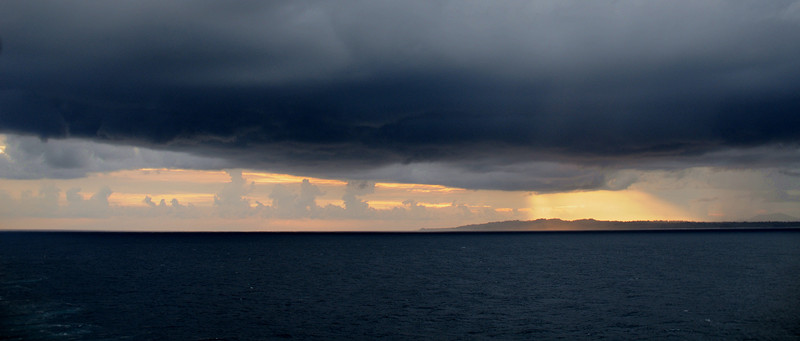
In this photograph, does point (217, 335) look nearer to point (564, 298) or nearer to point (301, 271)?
point (564, 298)

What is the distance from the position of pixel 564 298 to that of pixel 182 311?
198ft

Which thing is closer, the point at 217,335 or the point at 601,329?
the point at 217,335

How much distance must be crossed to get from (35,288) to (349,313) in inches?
2550

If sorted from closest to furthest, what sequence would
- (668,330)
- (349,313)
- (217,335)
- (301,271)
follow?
(217,335)
(668,330)
(349,313)
(301,271)

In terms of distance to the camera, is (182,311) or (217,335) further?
(182,311)

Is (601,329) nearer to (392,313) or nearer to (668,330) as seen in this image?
(668,330)

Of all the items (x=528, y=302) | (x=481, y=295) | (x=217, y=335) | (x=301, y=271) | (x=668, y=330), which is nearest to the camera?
(x=217, y=335)

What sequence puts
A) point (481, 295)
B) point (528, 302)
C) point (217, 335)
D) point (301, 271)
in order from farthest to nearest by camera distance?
point (301, 271) < point (481, 295) < point (528, 302) < point (217, 335)

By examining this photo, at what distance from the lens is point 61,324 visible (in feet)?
216

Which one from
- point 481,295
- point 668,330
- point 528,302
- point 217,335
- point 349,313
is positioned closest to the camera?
point 217,335

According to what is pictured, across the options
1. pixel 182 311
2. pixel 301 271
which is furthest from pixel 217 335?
pixel 301 271

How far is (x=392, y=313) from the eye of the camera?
252 feet

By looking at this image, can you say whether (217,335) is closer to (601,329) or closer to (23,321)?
(23,321)

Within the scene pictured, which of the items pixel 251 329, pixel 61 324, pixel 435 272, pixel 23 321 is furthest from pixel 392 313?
pixel 435 272
